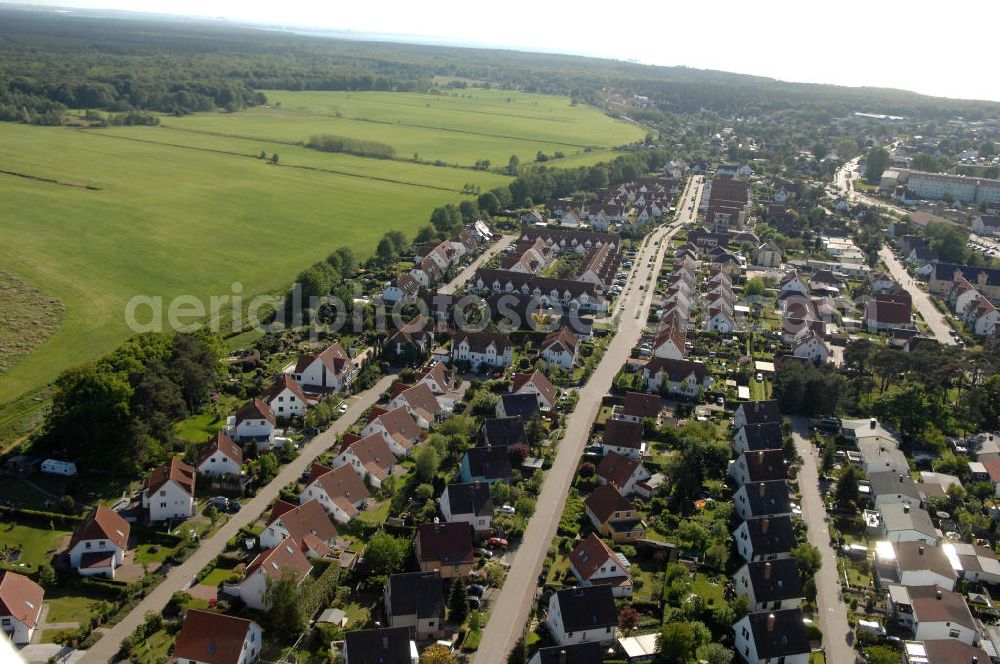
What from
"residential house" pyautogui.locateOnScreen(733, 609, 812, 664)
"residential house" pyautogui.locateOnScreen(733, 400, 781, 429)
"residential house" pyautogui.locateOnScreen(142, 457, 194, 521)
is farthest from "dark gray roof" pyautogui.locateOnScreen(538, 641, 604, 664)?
"residential house" pyautogui.locateOnScreen(733, 400, 781, 429)

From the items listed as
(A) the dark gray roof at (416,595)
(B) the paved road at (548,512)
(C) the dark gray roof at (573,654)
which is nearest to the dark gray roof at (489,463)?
(B) the paved road at (548,512)

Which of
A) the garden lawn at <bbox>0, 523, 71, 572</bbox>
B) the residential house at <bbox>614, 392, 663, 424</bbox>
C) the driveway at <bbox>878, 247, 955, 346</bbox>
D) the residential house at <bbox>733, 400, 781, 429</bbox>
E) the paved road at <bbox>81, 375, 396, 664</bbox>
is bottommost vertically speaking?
the garden lawn at <bbox>0, 523, 71, 572</bbox>

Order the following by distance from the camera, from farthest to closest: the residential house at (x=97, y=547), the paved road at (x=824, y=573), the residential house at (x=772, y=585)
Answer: the residential house at (x=97, y=547) → the residential house at (x=772, y=585) → the paved road at (x=824, y=573)

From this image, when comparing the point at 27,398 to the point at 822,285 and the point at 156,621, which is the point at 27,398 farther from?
the point at 822,285

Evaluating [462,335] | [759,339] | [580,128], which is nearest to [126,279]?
[462,335]

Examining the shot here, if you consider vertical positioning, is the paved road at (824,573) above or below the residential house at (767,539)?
below

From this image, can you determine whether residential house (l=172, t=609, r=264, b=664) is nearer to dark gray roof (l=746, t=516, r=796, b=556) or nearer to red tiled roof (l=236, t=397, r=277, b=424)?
red tiled roof (l=236, t=397, r=277, b=424)

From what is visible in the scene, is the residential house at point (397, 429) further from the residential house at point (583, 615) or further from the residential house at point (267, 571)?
the residential house at point (583, 615)
